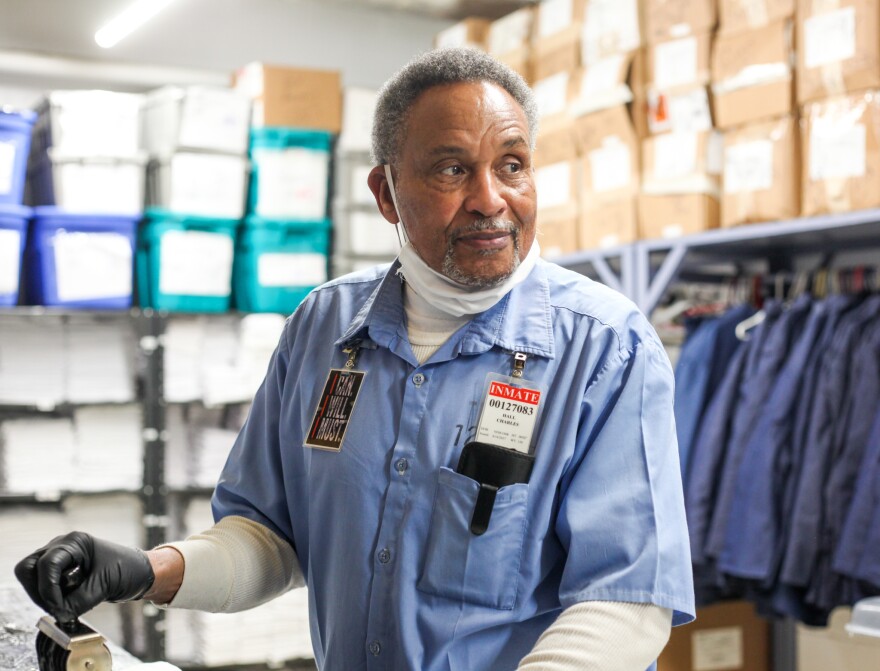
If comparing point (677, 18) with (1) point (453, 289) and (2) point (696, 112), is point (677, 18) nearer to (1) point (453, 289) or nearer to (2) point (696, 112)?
(2) point (696, 112)

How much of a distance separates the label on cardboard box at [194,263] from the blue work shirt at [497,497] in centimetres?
298

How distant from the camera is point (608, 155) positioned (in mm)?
3773

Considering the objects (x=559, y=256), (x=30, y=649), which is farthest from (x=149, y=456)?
(x=30, y=649)

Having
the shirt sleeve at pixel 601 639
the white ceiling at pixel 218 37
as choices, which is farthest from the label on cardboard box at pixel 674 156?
the shirt sleeve at pixel 601 639

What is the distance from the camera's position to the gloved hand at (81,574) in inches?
50.3

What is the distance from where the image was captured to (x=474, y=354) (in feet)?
4.82

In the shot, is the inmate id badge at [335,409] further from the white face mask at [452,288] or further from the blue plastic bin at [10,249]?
the blue plastic bin at [10,249]

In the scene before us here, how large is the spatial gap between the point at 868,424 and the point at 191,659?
3015 mm

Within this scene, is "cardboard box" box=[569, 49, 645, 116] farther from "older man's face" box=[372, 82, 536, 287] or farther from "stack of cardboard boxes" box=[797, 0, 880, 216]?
"older man's face" box=[372, 82, 536, 287]

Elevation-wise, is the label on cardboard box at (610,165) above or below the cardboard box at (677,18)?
below

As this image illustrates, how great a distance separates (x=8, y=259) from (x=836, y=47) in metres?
3.20

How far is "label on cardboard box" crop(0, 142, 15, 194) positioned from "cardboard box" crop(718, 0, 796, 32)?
9.34 feet

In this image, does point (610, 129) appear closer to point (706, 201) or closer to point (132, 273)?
point (706, 201)

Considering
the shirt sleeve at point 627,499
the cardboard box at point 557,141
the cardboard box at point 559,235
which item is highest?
the cardboard box at point 557,141
